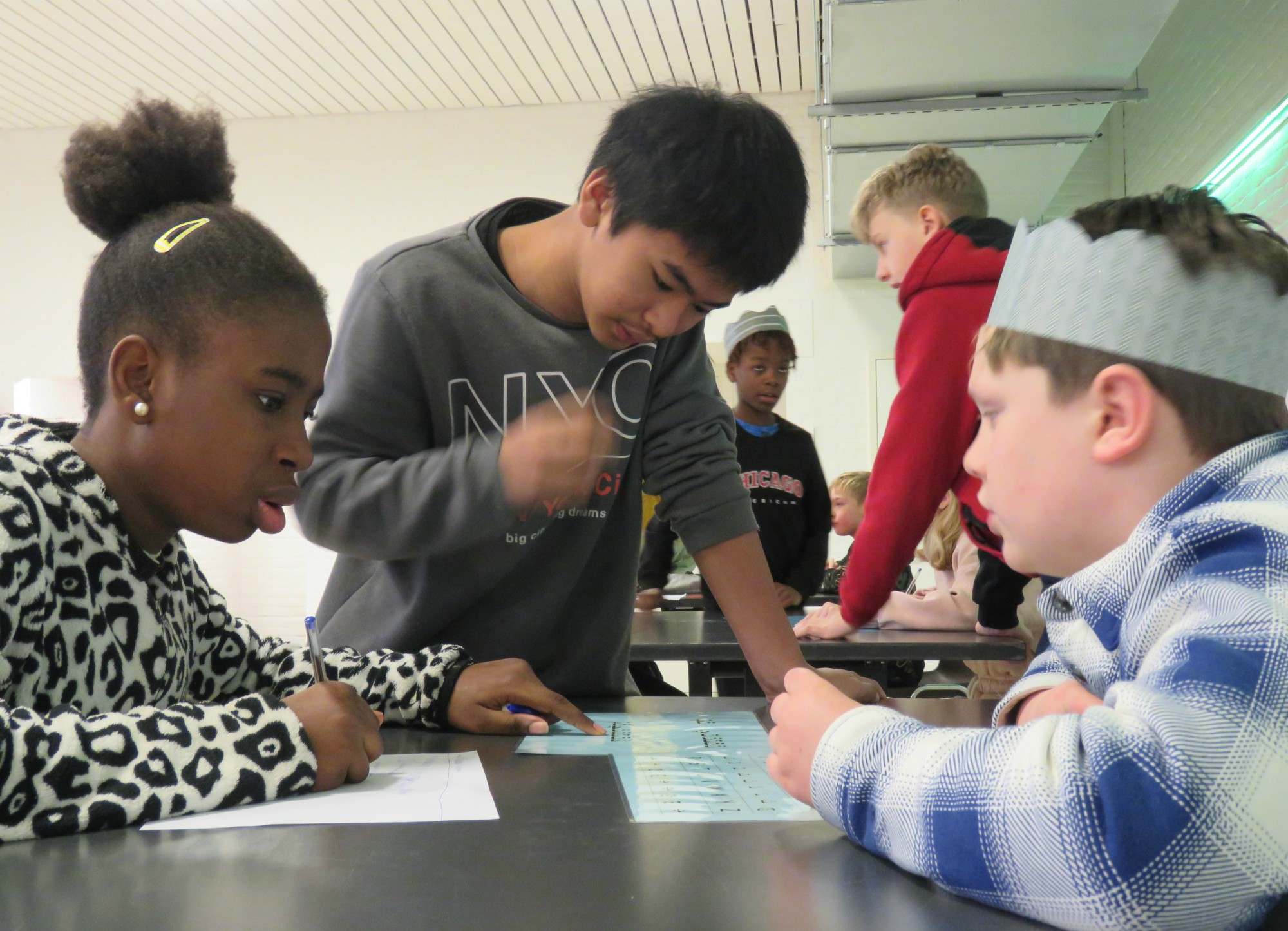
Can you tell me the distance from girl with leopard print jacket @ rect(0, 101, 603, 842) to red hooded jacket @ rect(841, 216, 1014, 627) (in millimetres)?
1150

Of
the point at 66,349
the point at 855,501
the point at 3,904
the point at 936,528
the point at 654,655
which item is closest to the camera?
the point at 3,904

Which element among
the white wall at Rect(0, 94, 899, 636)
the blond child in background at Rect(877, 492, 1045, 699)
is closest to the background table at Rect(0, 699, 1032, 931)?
the blond child in background at Rect(877, 492, 1045, 699)

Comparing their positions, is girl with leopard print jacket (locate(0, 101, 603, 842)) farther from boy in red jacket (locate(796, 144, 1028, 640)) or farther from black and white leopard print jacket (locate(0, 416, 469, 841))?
boy in red jacket (locate(796, 144, 1028, 640))

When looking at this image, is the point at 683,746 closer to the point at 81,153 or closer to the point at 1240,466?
the point at 1240,466

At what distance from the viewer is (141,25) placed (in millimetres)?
5059

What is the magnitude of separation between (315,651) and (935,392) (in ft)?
4.39

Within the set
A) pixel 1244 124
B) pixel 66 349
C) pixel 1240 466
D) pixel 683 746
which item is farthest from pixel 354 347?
pixel 66 349

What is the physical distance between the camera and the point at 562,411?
106 centimetres

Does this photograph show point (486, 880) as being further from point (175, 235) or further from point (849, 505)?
point (849, 505)

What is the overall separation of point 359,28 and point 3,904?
17.2ft

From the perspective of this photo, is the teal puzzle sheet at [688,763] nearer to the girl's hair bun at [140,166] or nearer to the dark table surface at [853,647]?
the girl's hair bun at [140,166]

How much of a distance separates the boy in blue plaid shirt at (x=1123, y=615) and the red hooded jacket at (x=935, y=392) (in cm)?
119

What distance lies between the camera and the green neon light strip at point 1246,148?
314 centimetres

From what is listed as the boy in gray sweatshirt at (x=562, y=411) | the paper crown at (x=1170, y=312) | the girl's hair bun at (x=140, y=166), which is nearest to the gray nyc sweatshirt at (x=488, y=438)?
the boy in gray sweatshirt at (x=562, y=411)
